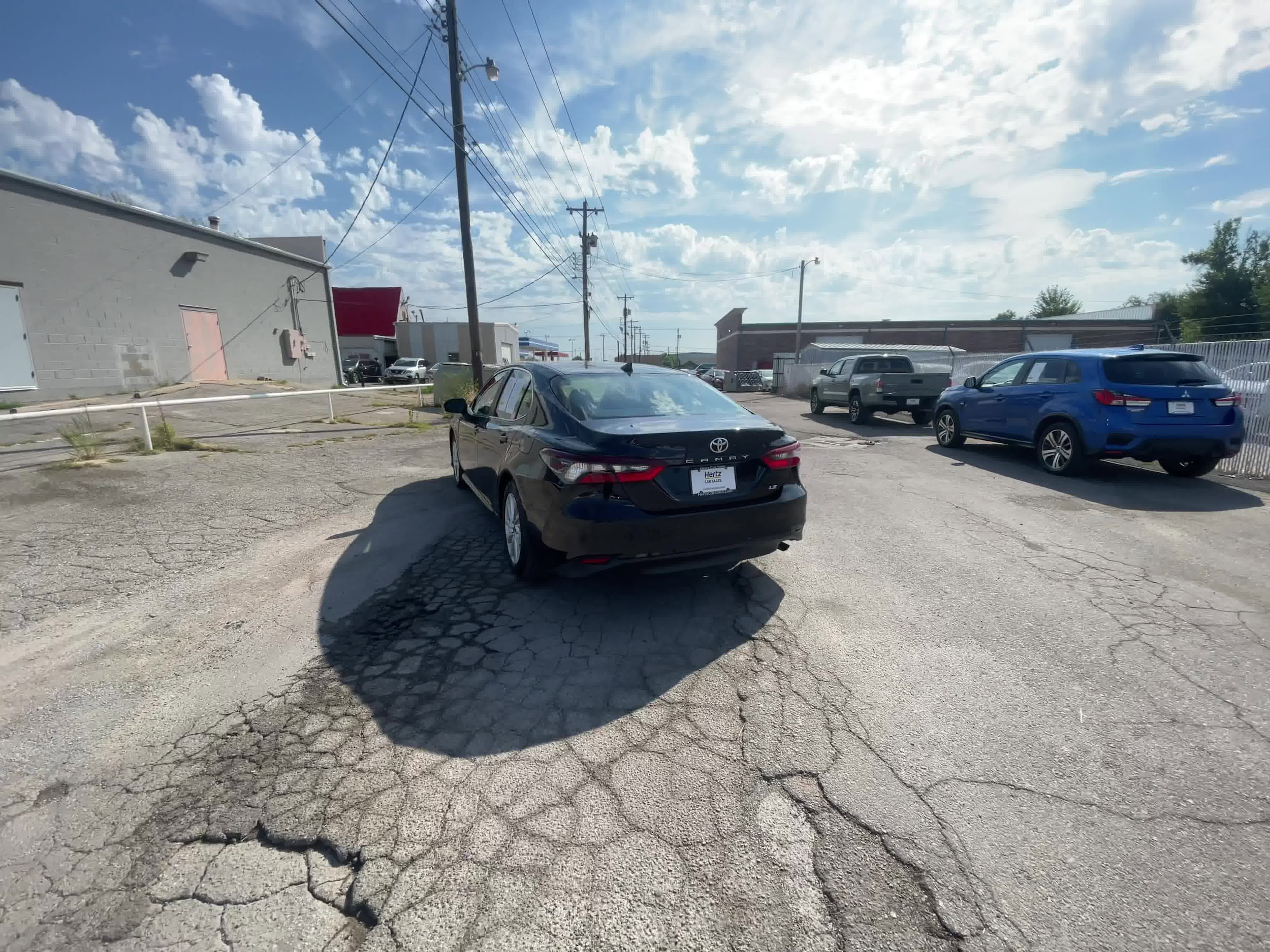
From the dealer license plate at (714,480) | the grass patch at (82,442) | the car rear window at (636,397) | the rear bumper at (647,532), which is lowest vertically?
the grass patch at (82,442)

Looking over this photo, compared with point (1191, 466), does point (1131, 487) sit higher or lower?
lower

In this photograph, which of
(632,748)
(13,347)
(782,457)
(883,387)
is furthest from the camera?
(13,347)

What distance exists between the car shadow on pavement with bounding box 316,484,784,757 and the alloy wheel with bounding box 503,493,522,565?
0.57 ft

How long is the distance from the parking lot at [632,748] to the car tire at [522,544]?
17cm

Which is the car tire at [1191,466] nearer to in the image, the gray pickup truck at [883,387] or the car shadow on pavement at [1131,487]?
the car shadow on pavement at [1131,487]

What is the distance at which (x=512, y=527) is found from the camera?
13.8ft

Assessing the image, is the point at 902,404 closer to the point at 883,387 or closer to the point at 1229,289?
the point at 883,387

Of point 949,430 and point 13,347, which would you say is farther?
point 13,347

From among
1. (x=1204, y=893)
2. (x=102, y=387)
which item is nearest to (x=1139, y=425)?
(x=1204, y=893)

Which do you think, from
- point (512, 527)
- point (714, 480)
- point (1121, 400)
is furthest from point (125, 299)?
point (1121, 400)

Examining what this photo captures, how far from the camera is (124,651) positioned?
325cm

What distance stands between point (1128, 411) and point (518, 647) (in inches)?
295

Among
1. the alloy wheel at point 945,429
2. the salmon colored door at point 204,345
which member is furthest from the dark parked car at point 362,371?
the alloy wheel at point 945,429

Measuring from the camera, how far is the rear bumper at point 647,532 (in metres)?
3.24
